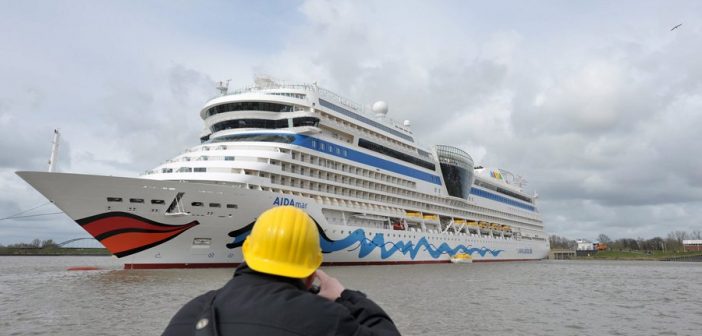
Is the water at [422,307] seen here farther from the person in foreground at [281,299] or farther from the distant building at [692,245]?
the distant building at [692,245]

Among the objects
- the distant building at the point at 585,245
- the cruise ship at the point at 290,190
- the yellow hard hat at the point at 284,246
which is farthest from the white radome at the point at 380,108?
the distant building at the point at 585,245

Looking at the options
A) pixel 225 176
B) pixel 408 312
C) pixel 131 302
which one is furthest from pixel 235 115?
pixel 408 312

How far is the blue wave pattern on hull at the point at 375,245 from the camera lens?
23.1 meters

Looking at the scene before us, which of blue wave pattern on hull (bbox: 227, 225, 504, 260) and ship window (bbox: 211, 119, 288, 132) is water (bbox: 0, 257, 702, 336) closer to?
blue wave pattern on hull (bbox: 227, 225, 504, 260)

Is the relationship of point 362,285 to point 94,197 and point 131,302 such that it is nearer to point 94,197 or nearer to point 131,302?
point 131,302

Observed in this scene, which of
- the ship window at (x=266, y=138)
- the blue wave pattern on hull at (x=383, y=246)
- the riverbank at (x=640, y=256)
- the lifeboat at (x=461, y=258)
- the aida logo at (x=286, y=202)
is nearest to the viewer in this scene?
the aida logo at (x=286, y=202)

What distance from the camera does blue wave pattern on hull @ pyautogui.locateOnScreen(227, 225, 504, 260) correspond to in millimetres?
23125

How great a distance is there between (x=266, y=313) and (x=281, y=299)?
7 centimetres

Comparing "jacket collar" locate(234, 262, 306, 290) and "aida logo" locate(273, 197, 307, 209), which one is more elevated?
"aida logo" locate(273, 197, 307, 209)

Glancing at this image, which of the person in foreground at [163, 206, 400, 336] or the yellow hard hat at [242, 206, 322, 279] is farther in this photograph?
the yellow hard hat at [242, 206, 322, 279]

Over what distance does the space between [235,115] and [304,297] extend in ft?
94.8

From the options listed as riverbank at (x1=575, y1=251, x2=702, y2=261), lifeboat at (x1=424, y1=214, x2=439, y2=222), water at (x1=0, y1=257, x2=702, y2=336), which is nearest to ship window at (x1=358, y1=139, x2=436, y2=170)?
lifeboat at (x1=424, y1=214, x2=439, y2=222)

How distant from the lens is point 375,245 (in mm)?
30141

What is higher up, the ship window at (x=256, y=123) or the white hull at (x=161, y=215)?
the ship window at (x=256, y=123)
